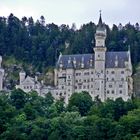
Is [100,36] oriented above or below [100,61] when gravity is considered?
above

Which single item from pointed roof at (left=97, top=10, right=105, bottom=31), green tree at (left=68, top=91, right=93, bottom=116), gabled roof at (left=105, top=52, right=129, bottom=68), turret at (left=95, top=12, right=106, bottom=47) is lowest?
green tree at (left=68, top=91, right=93, bottom=116)

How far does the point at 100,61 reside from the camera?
465ft

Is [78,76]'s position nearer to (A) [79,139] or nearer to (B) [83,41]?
(B) [83,41]

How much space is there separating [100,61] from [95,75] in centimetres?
250

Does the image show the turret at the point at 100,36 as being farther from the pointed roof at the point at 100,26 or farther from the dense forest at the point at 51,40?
the dense forest at the point at 51,40

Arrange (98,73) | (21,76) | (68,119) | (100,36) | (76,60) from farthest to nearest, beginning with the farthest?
1. (21,76)
2. (76,60)
3. (100,36)
4. (98,73)
5. (68,119)

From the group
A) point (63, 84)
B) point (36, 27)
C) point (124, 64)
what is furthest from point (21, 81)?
point (36, 27)

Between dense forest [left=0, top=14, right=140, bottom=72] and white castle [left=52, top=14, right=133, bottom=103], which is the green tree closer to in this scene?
white castle [left=52, top=14, right=133, bottom=103]

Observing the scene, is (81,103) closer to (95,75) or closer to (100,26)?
(95,75)

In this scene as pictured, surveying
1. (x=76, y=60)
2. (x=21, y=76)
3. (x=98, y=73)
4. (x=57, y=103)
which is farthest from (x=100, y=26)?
(x=57, y=103)

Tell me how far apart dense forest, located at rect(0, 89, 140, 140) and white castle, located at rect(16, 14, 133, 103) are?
50.1 feet

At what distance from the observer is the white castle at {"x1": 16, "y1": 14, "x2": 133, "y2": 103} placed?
458ft

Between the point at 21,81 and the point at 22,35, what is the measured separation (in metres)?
22.1

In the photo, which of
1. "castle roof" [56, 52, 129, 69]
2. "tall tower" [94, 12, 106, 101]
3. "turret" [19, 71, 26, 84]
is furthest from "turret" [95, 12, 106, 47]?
"turret" [19, 71, 26, 84]
